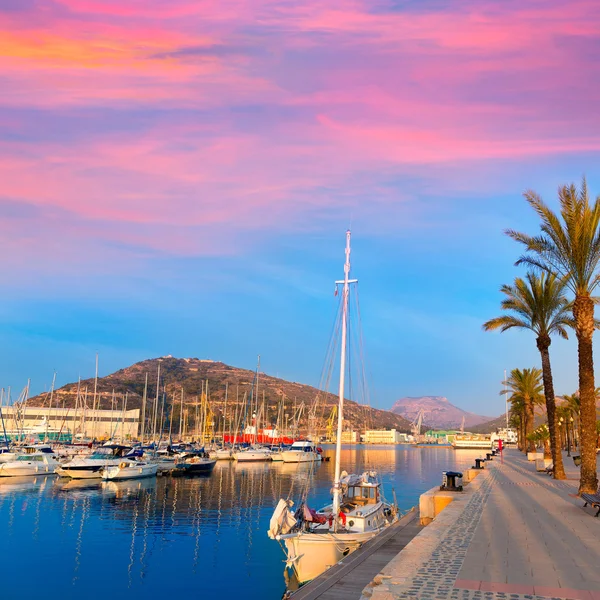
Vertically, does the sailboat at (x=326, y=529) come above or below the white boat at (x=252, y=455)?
above

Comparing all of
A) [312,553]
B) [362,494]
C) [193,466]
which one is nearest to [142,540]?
[362,494]

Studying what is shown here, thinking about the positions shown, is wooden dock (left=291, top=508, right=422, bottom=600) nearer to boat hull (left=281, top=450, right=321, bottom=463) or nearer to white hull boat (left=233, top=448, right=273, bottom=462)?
boat hull (left=281, top=450, right=321, bottom=463)

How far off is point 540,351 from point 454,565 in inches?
1031

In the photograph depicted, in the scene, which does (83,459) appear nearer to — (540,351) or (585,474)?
(540,351)

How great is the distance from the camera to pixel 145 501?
4141 cm

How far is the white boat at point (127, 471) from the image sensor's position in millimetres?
55250

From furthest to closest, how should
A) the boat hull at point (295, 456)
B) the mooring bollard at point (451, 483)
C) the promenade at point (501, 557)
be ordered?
the boat hull at point (295, 456)
the mooring bollard at point (451, 483)
the promenade at point (501, 557)

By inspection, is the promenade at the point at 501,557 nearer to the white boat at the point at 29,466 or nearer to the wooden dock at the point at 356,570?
the wooden dock at the point at 356,570

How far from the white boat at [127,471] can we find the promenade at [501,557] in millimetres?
44502

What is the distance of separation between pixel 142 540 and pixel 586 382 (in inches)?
846

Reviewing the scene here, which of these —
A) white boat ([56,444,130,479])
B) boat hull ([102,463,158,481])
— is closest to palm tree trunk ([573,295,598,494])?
boat hull ([102,463,158,481])

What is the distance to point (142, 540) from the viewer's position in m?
27.3

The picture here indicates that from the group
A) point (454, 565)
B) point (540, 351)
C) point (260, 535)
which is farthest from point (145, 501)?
point (454, 565)

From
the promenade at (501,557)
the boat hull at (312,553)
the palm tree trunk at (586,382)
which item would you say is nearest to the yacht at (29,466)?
the boat hull at (312,553)
